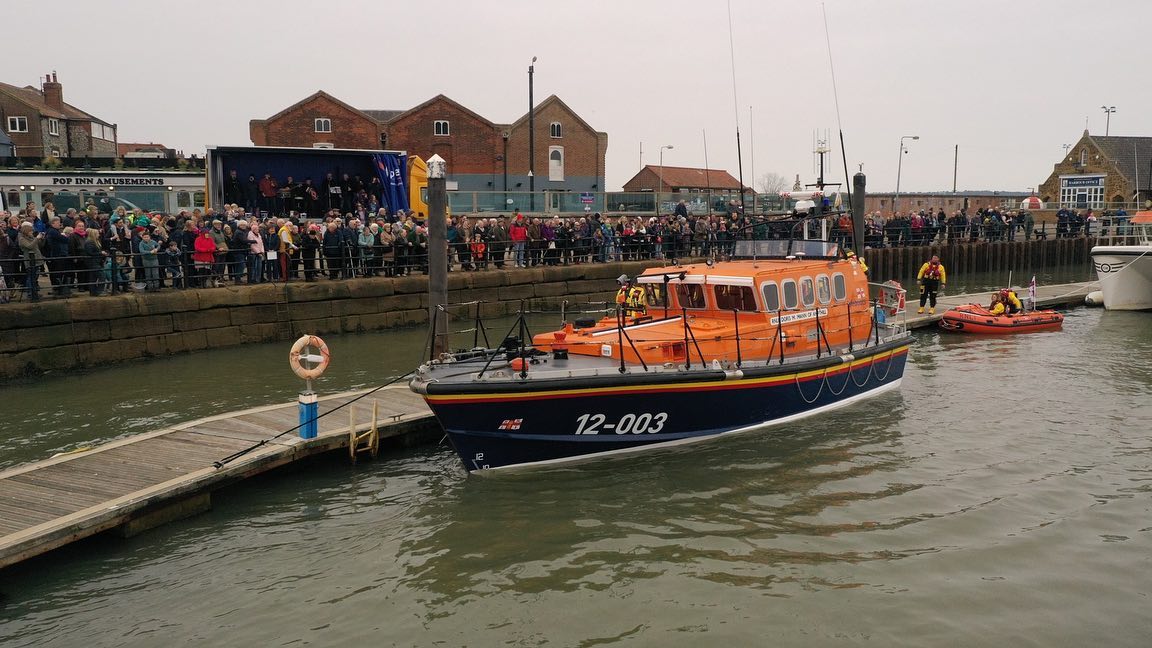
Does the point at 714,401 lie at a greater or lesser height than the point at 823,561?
greater

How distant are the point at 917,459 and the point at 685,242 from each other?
17297mm

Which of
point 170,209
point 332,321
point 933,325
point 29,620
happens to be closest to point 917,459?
point 29,620

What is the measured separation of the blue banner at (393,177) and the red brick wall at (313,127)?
17.8m

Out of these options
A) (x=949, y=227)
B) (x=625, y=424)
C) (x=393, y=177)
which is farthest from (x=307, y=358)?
(x=949, y=227)

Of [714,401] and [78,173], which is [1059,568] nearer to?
[714,401]

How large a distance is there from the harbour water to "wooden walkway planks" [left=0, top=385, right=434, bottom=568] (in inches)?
17.4

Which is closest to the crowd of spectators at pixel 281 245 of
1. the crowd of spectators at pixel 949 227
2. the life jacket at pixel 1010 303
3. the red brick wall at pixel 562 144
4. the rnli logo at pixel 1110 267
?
the life jacket at pixel 1010 303

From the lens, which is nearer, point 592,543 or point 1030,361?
point 592,543

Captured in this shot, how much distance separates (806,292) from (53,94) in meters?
57.8

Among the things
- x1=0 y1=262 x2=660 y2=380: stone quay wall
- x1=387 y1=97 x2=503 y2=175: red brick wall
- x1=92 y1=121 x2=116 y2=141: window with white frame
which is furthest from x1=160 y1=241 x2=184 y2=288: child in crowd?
x1=92 y1=121 x2=116 y2=141: window with white frame

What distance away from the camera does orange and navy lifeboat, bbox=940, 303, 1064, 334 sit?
21656 mm

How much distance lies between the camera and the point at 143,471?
977cm

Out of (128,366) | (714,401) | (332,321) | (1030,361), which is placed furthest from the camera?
(332,321)

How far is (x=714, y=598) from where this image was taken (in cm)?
802
